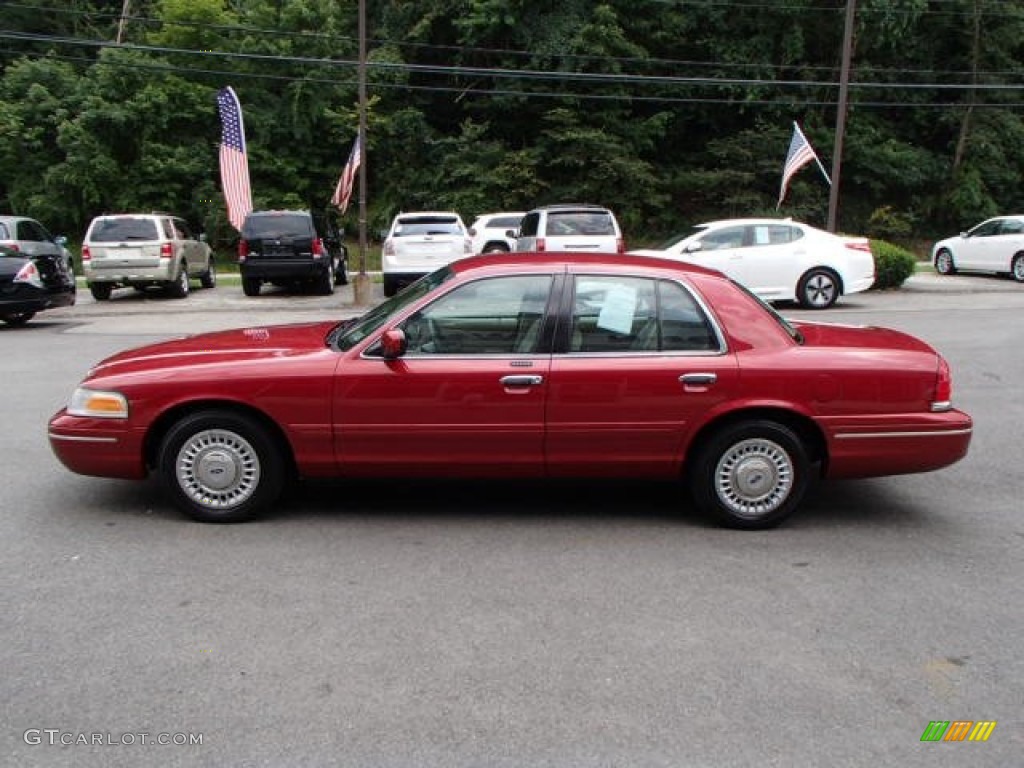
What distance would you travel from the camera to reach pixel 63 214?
110 ft

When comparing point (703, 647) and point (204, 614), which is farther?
point (204, 614)

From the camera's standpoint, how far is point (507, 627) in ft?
12.8

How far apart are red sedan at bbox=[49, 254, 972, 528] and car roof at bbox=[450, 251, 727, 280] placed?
0.06 meters

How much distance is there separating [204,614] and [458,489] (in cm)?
218

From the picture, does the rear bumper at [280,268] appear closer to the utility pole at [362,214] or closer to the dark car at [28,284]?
the utility pole at [362,214]

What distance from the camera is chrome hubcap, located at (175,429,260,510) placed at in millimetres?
5121

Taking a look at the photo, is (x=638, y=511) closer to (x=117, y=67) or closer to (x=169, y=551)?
(x=169, y=551)

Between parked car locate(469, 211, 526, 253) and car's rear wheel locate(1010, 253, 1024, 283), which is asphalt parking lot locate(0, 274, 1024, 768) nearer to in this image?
car's rear wheel locate(1010, 253, 1024, 283)

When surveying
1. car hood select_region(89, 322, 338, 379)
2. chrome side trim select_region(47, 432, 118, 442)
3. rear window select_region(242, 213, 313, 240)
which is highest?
rear window select_region(242, 213, 313, 240)

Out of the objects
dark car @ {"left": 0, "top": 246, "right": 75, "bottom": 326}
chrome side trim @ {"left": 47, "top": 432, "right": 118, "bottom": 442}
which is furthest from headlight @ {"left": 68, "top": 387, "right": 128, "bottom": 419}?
dark car @ {"left": 0, "top": 246, "right": 75, "bottom": 326}

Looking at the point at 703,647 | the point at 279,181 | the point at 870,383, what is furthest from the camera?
the point at 279,181

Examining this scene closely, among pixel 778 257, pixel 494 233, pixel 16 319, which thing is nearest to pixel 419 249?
pixel 778 257

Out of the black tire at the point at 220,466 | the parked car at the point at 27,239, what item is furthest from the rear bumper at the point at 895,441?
the parked car at the point at 27,239

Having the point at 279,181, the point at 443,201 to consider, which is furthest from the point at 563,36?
the point at 279,181
